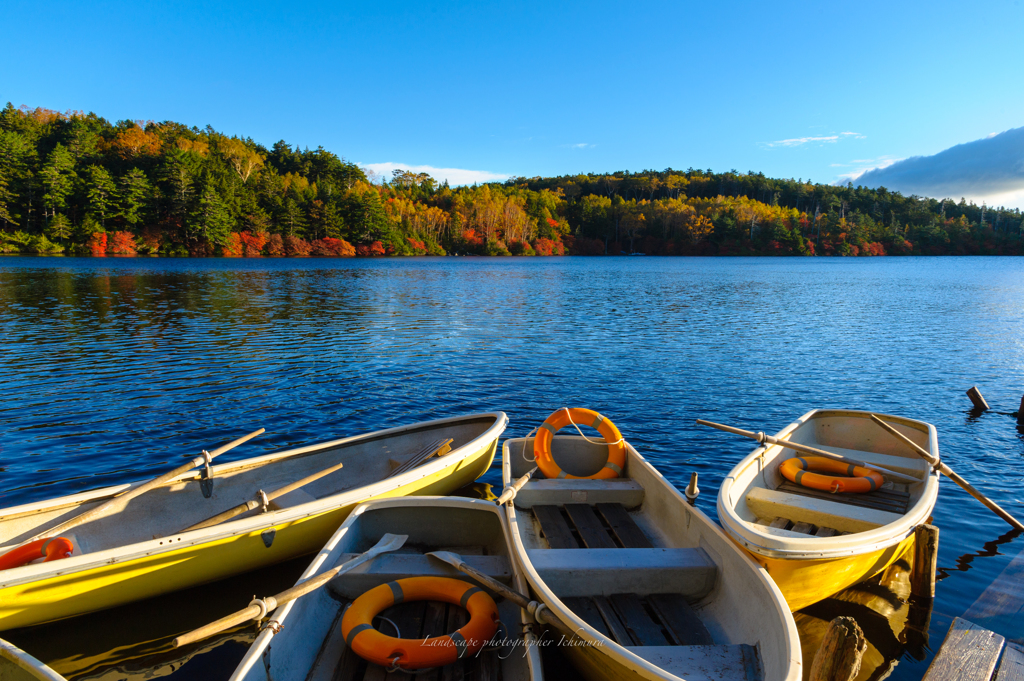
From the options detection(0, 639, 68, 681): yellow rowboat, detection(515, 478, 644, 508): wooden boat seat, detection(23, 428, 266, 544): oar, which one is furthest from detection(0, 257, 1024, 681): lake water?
detection(515, 478, 644, 508): wooden boat seat

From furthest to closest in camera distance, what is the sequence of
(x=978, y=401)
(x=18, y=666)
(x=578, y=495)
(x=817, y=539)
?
(x=978, y=401)
(x=578, y=495)
(x=817, y=539)
(x=18, y=666)

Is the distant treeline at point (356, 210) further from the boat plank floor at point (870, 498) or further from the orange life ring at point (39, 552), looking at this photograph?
the boat plank floor at point (870, 498)

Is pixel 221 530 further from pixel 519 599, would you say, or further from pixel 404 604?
pixel 519 599

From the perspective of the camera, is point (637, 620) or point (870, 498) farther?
point (870, 498)

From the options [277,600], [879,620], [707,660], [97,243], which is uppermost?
[97,243]

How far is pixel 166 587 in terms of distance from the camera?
533 centimetres

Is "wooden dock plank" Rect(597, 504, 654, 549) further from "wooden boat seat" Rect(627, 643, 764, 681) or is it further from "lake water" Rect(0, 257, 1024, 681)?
"lake water" Rect(0, 257, 1024, 681)

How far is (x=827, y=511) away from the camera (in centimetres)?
616

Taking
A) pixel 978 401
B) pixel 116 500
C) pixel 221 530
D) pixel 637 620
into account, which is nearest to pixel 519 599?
pixel 637 620

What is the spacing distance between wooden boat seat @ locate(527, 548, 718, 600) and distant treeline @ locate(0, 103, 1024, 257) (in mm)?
90359

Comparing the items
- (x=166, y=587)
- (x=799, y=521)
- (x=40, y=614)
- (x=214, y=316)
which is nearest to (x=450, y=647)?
(x=166, y=587)

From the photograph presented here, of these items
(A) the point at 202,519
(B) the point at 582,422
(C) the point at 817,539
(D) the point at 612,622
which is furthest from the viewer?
(B) the point at 582,422

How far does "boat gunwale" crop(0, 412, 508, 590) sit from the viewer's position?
4461 millimetres

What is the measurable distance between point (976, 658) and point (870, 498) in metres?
2.64
